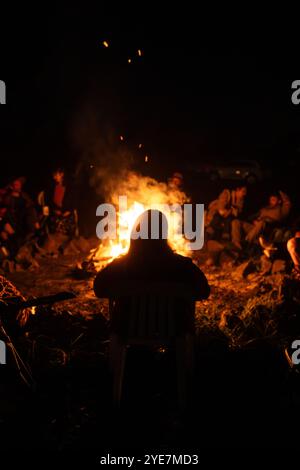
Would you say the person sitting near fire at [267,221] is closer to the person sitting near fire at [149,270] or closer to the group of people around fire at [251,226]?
the group of people around fire at [251,226]

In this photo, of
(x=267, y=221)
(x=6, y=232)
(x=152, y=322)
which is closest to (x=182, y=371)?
(x=152, y=322)

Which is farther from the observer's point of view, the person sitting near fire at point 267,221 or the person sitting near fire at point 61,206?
the person sitting near fire at point 61,206

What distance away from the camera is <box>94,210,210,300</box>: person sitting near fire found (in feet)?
11.4

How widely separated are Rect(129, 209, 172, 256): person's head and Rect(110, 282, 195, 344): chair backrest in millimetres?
432

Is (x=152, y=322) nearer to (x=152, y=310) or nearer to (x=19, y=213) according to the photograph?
(x=152, y=310)

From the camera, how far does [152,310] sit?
3367 millimetres

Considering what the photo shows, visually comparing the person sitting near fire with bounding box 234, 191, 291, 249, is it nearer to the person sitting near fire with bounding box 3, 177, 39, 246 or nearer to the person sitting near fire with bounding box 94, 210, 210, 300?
the person sitting near fire with bounding box 3, 177, 39, 246

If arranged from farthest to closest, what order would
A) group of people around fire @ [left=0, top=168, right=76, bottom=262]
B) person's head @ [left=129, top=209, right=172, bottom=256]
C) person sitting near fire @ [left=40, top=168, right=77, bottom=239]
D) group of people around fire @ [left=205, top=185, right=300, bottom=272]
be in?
1. person sitting near fire @ [left=40, top=168, right=77, bottom=239]
2. group of people around fire @ [left=0, top=168, right=76, bottom=262]
3. group of people around fire @ [left=205, top=185, right=300, bottom=272]
4. person's head @ [left=129, top=209, right=172, bottom=256]

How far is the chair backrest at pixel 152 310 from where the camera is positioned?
131 inches

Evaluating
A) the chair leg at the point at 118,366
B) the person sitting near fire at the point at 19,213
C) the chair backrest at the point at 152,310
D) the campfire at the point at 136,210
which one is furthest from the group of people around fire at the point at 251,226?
the chair leg at the point at 118,366

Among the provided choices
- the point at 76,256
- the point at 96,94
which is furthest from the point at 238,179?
the point at 76,256

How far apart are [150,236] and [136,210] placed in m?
4.31

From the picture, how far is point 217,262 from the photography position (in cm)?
810

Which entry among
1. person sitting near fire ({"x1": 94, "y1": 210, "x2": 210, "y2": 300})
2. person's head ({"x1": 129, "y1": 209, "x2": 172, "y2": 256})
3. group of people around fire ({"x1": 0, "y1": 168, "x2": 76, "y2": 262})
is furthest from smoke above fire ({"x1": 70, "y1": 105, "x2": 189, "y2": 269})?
person sitting near fire ({"x1": 94, "y1": 210, "x2": 210, "y2": 300})
